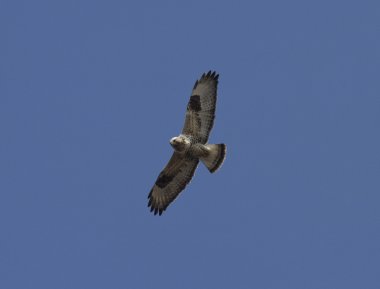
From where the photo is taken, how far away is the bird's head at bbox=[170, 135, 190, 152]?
2141 centimetres

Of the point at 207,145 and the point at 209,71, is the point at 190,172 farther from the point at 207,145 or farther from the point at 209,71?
the point at 209,71

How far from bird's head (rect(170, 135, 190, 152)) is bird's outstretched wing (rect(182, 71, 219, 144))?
0.18 m

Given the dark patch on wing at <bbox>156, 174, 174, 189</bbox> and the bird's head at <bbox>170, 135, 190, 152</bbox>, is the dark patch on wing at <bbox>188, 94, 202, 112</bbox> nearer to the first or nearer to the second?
the bird's head at <bbox>170, 135, 190, 152</bbox>

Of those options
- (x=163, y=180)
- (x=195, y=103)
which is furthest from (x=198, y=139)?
(x=163, y=180)

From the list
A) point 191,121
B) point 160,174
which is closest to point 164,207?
point 160,174

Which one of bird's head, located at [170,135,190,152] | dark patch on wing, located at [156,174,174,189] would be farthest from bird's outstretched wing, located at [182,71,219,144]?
dark patch on wing, located at [156,174,174,189]

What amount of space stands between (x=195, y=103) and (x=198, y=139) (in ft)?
2.57

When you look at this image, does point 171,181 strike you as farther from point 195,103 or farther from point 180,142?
point 195,103

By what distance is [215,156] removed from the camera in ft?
71.0

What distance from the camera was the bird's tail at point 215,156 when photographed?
21.6m

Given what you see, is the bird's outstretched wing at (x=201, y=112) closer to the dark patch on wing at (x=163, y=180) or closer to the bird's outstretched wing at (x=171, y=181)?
the bird's outstretched wing at (x=171, y=181)

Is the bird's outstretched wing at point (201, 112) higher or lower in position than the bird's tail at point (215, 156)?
higher

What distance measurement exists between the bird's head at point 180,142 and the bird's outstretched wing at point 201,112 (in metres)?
0.18

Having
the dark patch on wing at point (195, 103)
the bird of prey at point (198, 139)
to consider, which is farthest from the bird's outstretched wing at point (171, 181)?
the dark patch on wing at point (195, 103)
